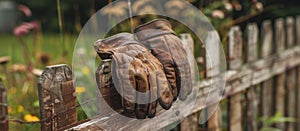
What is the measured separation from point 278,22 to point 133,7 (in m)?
1.00

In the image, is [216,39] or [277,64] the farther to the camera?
[277,64]

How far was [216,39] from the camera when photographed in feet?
7.49

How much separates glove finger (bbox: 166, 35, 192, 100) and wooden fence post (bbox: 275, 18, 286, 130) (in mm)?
1552

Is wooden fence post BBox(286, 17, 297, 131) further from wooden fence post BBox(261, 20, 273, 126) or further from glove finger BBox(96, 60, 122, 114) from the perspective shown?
glove finger BBox(96, 60, 122, 114)

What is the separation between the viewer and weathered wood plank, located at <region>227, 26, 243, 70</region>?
7.75 feet

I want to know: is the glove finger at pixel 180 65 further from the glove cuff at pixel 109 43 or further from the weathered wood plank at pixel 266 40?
the weathered wood plank at pixel 266 40

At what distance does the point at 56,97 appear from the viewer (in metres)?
1.38

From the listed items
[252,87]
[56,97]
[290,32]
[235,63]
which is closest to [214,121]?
[235,63]

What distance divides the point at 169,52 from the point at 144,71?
188 millimetres

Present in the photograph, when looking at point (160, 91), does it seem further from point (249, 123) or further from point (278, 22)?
point (278, 22)

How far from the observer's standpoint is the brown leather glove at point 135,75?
54.7 inches

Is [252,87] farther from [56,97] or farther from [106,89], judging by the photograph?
[56,97]

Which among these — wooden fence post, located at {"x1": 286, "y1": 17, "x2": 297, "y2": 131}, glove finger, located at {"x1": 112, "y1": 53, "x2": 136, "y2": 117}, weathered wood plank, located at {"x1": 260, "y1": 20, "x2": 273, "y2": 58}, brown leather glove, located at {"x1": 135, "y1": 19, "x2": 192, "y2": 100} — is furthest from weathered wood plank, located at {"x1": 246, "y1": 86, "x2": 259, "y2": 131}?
glove finger, located at {"x1": 112, "y1": 53, "x2": 136, "y2": 117}

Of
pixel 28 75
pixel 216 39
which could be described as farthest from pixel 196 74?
pixel 28 75
